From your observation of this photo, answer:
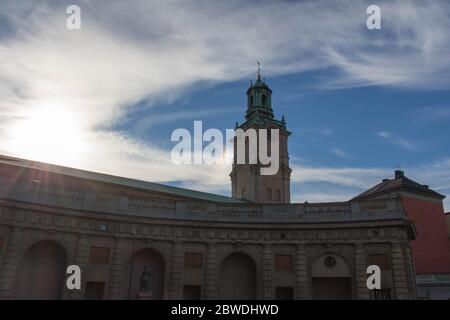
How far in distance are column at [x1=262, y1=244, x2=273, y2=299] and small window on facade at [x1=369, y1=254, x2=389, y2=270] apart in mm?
7251

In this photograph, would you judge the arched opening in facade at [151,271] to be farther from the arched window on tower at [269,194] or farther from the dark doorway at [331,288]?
the arched window on tower at [269,194]

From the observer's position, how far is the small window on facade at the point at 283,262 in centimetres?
2905

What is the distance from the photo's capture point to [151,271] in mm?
29172

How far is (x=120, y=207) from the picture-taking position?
1139 inches

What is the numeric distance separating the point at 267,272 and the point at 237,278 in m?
2.59

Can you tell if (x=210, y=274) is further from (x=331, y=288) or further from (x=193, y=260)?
(x=331, y=288)

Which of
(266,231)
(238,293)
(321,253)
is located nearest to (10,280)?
(238,293)

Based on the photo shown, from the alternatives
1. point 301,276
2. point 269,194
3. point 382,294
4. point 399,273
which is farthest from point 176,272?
point 269,194

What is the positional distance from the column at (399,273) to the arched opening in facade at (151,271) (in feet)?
54.7

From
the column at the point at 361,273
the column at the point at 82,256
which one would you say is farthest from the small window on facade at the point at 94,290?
the column at the point at 361,273

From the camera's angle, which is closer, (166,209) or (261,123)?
(166,209)
